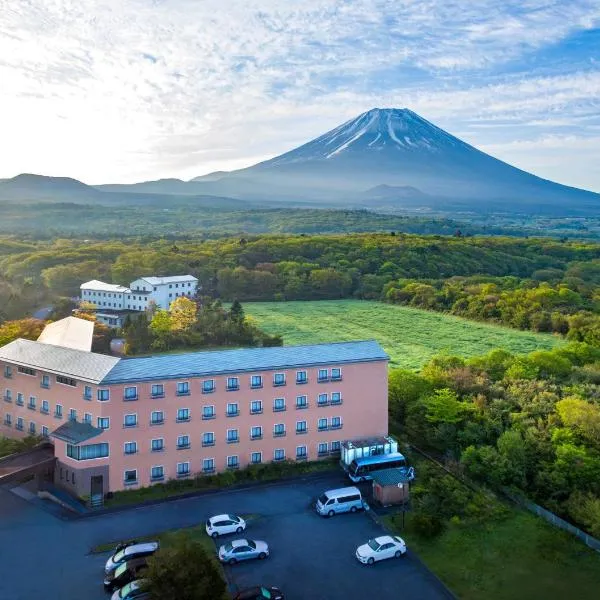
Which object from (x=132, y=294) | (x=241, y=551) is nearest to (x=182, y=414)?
(x=241, y=551)

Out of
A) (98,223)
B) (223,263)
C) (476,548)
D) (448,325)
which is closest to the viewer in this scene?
(476,548)

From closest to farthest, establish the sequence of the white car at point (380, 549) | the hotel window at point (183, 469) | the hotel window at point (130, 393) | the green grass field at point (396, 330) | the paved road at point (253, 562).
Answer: the paved road at point (253, 562) < the white car at point (380, 549) < the hotel window at point (130, 393) < the hotel window at point (183, 469) < the green grass field at point (396, 330)

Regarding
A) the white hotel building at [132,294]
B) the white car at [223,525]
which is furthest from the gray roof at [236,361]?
the white hotel building at [132,294]

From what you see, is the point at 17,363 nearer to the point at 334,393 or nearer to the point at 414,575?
the point at 334,393

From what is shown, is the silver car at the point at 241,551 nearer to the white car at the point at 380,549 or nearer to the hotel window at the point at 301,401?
the white car at the point at 380,549

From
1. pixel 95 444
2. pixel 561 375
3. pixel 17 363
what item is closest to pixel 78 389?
→ pixel 95 444
